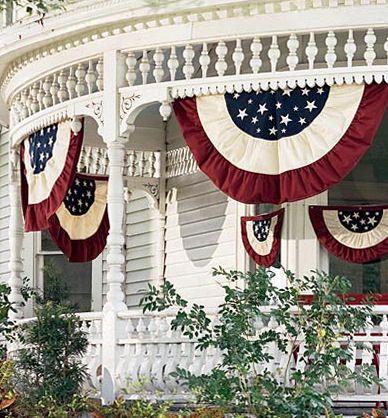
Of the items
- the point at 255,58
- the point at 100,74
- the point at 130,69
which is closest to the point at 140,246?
the point at 100,74

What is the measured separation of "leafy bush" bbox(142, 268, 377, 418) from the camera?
983 centimetres

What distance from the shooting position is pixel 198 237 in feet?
50.4

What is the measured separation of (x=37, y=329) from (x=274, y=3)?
12.3 feet

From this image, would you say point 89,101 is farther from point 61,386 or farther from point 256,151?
point 61,386

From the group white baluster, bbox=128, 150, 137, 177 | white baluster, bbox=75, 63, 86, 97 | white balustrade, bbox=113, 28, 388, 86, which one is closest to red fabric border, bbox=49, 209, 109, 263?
white baluster, bbox=128, 150, 137, 177

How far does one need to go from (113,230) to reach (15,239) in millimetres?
2715

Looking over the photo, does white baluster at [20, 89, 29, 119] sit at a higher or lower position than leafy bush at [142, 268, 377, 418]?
higher

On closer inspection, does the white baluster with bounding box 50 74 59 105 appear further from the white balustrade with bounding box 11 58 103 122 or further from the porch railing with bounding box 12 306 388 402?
the porch railing with bounding box 12 306 388 402

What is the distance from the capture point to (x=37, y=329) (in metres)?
11.6

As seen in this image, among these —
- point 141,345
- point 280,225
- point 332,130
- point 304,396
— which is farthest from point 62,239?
point 304,396

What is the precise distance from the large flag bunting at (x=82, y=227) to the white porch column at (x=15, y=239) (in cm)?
121

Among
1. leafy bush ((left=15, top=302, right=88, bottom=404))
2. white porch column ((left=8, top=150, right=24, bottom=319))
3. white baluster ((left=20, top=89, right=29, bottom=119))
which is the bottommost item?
leafy bush ((left=15, top=302, right=88, bottom=404))

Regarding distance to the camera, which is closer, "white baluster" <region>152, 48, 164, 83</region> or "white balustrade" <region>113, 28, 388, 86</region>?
"white balustrade" <region>113, 28, 388, 86</region>

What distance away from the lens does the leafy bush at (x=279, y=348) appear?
9.83 m
